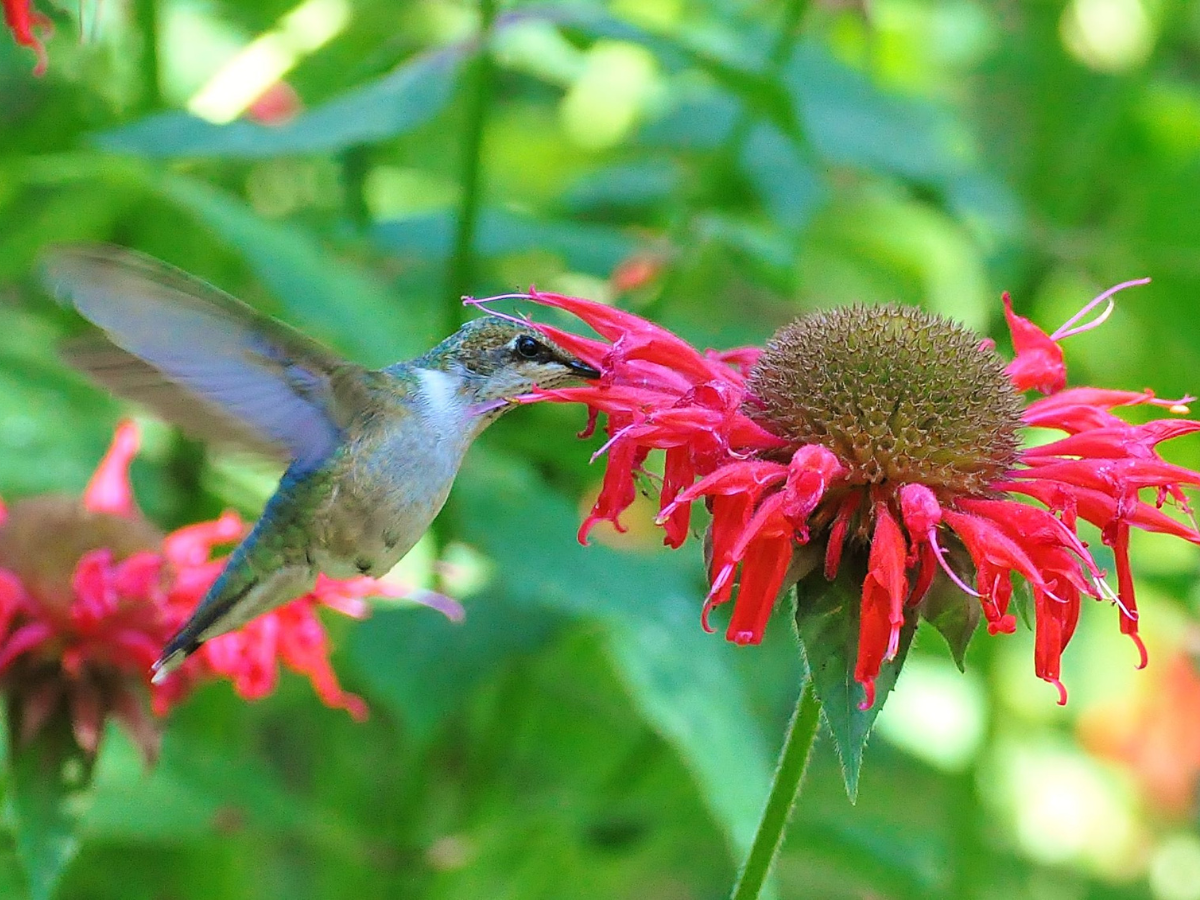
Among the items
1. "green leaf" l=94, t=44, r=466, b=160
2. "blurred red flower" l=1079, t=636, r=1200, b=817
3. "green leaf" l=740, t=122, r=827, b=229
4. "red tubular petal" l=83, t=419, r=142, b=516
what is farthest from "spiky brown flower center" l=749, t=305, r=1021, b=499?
"blurred red flower" l=1079, t=636, r=1200, b=817

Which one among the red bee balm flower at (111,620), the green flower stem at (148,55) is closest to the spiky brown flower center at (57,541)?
the red bee balm flower at (111,620)

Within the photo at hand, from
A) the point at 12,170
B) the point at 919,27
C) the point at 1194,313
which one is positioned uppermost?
the point at 919,27

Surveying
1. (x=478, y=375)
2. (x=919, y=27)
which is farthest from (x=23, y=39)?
(x=919, y=27)

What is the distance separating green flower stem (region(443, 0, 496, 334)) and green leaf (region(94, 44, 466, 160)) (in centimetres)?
5

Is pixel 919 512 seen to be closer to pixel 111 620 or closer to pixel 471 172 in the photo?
pixel 111 620

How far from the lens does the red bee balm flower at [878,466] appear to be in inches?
37.5

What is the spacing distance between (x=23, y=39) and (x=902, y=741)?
1.59 meters

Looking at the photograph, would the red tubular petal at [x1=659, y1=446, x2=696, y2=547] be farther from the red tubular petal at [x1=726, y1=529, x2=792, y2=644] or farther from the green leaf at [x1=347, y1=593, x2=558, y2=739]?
the green leaf at [x1=347, y1=593, x2=558, y2=739]

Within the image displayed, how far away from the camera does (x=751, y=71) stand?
4.94ft

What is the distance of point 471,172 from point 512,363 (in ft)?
2.00

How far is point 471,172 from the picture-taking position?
1670mm

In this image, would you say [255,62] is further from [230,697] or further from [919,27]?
[919,27]

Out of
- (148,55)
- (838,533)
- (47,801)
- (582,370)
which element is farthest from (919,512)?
(148,55)

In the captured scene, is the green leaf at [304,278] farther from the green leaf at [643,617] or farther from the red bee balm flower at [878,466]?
the red bee balm flower at [878,466]
